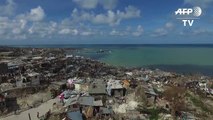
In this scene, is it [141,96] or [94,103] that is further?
[141,96]

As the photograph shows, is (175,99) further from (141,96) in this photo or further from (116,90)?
(116,90)

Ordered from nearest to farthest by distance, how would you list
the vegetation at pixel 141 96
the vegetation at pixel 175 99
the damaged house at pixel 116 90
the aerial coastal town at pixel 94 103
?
the aerial coastal town at pixel 94 103, the vegetation at pixel 175 99, the vegetation at pixel 141 96, the damaged house at pixel 116 90

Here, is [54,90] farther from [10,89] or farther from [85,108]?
[85,108]

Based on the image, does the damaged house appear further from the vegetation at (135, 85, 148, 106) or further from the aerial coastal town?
the vegetation at (135, 85, 148, 106)

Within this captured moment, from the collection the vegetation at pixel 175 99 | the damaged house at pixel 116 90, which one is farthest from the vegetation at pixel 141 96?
the vegetation at pixel 175 99

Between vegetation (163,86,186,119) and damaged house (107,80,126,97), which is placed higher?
damaged house (107,80,126,97)

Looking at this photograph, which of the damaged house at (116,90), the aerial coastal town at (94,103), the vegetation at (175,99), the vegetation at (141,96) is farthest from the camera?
the damaged house at (116,90)

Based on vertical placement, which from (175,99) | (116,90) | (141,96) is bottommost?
(175,99)

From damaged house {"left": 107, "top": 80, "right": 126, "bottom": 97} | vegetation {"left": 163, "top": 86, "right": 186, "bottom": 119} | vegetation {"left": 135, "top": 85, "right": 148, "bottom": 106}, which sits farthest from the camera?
damaged house {"left": 107, "top": 80, "right": 126, "bottom": 97}

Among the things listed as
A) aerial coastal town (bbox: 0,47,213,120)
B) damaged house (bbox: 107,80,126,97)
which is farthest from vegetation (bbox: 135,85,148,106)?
damaged house (bbox: 107,80,126,97)

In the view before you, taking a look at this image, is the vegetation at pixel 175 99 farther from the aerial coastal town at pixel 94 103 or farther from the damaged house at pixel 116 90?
the damaged house at pixel 116 90

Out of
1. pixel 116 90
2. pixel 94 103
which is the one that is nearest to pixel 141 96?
pixel 116 90

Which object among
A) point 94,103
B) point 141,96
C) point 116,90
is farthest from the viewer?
point 116,90
